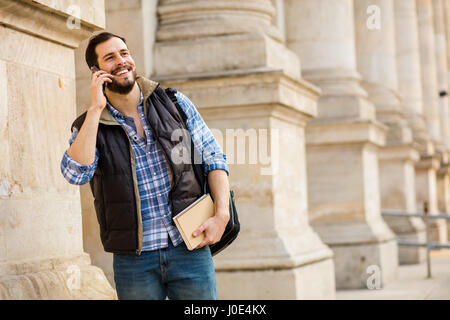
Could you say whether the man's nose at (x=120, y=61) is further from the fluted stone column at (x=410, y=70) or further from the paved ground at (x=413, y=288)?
the fluted stone column at (x=410, y=70)

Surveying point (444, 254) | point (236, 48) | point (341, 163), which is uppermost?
point (236, 48)

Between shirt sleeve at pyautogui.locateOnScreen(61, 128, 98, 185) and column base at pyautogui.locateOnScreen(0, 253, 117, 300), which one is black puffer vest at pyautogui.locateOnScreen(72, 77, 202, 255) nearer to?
shirt sleeve at pyautogui.locateOnScreen(61, 128, 98, 185)

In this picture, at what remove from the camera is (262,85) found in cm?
763

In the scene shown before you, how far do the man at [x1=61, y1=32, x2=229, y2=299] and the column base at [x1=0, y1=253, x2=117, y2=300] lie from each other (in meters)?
0.38

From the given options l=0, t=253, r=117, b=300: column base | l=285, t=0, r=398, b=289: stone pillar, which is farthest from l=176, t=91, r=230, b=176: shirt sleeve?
l=285, t=0, r=398, b=289: stone pillar

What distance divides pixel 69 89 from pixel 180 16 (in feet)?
12.0

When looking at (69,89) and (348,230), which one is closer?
(69,89)

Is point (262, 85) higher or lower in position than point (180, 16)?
lower

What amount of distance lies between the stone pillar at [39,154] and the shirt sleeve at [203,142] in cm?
73

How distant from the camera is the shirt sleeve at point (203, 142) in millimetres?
4074

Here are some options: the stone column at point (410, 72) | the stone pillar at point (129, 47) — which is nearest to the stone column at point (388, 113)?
the stone column at point (410, 72)

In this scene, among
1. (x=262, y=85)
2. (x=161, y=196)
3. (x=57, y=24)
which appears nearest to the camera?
(x=161, y=196)
